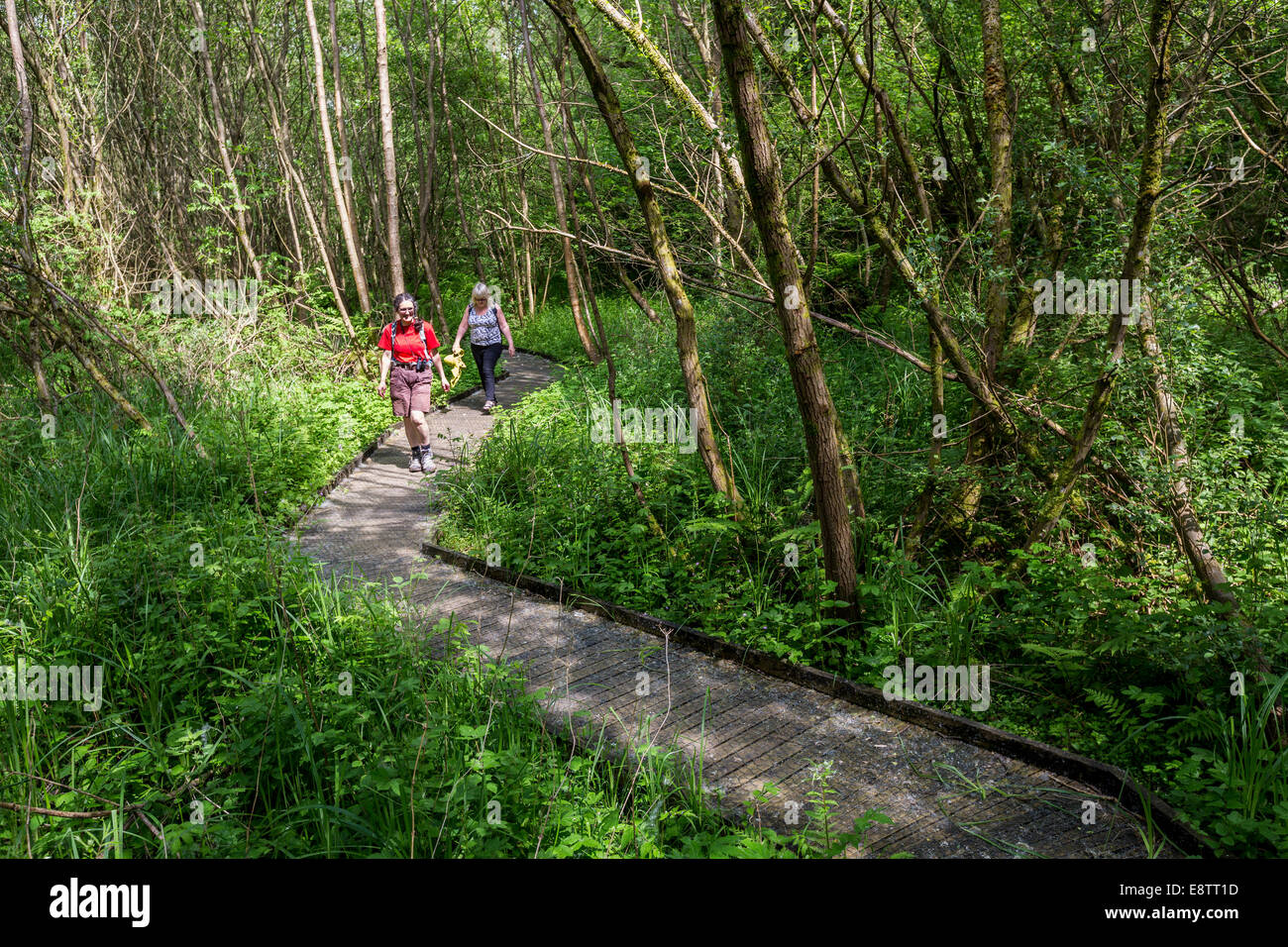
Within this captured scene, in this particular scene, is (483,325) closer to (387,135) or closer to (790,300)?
(387,135)

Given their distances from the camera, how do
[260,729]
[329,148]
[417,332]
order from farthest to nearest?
[329,148]
[417,332]
[260,729]

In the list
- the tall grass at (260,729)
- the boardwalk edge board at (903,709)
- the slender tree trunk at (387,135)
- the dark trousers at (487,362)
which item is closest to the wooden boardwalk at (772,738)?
the boardwalk edge board at (903,709)

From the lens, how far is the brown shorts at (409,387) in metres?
9.65

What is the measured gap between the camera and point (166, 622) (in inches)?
215

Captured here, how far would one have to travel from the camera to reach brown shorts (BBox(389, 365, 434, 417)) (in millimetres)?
9648

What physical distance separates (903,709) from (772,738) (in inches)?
30.5

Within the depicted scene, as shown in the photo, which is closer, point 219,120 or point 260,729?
point 260,729

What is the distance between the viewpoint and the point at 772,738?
15.3ft

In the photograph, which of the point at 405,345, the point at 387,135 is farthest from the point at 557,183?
the point at 405,345

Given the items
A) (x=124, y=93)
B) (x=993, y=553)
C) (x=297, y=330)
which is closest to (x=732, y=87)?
(x=993, y=553)

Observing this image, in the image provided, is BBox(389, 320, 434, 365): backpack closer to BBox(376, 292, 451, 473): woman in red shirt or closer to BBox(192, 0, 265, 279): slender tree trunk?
BBox(376, 292, 451, 473): woman in red shirt

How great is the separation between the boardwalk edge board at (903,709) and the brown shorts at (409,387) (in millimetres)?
3143

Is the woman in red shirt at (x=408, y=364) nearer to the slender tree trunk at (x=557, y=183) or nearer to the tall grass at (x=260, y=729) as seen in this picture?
the slender tree trunk at (x=557, y=183)

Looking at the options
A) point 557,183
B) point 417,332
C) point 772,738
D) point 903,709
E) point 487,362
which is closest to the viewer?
point 772,738
